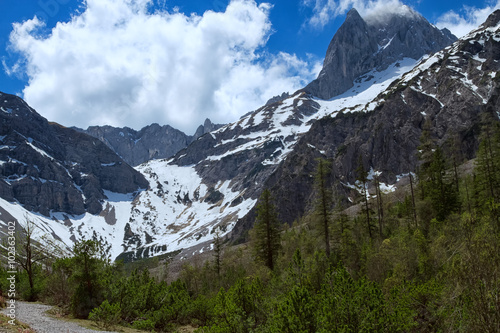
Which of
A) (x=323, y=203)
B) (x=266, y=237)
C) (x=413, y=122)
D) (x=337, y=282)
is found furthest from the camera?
(x=413, y=122)

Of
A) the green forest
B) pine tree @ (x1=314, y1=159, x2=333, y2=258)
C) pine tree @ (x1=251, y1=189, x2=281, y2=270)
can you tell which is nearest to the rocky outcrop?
the green forest

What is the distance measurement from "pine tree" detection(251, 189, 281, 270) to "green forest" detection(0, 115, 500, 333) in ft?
0.43

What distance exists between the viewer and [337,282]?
1094 centimetres

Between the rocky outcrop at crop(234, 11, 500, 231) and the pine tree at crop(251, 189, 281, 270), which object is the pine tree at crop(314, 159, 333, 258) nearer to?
the pine tree at crop(251, 189, 281, 270)

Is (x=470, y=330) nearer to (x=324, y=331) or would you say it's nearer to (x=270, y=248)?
(x=324, y=331)

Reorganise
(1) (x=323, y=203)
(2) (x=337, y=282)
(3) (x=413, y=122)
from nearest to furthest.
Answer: (2) (x=337, y=282)
(1) (x=323, y=203)
(3) (x=413, y=122)

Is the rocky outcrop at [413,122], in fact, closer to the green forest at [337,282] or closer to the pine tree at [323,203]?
the green forest at [337,282]

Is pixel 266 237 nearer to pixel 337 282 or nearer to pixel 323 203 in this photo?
pixel 323 203

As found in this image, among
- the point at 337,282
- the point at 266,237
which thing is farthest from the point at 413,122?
the point at 337,282

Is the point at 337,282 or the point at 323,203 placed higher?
the point at 323,203

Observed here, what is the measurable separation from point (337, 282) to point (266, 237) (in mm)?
32153

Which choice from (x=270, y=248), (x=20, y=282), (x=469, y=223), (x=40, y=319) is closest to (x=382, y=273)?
(x=270, y=248)

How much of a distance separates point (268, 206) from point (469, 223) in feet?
120

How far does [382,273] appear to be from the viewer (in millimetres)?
29547
